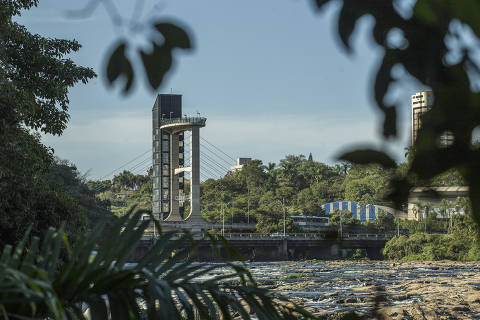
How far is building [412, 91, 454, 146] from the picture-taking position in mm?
589

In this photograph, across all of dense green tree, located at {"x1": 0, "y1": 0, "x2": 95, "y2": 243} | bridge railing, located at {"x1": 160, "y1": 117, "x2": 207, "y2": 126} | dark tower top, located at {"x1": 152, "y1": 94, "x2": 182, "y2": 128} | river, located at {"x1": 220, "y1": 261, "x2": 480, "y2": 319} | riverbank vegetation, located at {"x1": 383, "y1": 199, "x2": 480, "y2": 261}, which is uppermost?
dark tower top, located at {"x1": 152, "y1": 94, "x2": 182, "y2": 128}

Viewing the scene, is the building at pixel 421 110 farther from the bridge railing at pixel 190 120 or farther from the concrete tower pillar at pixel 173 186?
the concrete tower pillar at pixel 173 186

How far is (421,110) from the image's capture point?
622 millimetres

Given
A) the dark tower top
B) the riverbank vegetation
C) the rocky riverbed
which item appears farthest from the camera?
the dark tower top

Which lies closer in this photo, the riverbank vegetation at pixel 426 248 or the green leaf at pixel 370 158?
the green leaf at pixel 370 158

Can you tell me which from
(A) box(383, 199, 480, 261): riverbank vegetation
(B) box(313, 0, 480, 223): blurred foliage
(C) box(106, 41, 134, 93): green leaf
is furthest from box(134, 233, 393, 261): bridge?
(B) box(313, 0, 480, 223): blurred foliage

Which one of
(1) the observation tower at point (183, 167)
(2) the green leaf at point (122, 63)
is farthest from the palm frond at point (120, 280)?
(1) the observation tower at point (183, 167)

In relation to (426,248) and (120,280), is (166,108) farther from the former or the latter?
(120,280)

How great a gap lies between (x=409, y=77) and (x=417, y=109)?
1.4 inches

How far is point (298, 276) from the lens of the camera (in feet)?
100.0

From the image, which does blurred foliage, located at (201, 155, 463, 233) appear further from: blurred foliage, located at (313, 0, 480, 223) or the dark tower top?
blurred foliage, located at (313, 0, 480, 223)

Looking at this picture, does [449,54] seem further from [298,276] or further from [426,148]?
[298,276]

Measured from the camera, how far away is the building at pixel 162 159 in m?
56.7

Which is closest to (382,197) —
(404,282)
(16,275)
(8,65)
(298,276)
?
(16,275)
